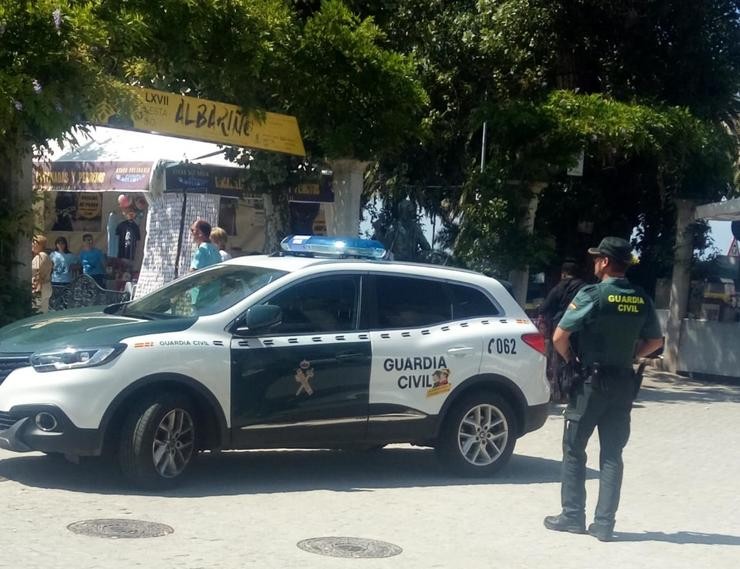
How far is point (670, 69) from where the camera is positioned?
61.1 ft

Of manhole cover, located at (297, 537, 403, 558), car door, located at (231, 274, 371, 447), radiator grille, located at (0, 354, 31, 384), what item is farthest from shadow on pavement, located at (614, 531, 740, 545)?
radiator grille, located at (0, 354, 31, 384)

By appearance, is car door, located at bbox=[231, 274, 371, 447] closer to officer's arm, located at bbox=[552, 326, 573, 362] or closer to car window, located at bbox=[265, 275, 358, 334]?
car window, located at bbox=[265, 275, 358, 334]

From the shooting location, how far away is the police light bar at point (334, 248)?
33.2ft

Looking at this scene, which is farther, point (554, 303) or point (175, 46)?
point (554, 303)

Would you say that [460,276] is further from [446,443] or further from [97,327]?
[97,327]

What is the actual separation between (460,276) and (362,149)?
4.77 m

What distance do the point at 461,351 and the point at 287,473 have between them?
1.70 metres

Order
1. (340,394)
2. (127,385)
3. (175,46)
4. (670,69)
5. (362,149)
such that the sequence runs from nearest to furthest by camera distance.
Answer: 1. (127,385)
2. (340,394)
3. (175,46)
4. (362,149)
5. (670,69)

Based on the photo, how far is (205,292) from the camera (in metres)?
9.55

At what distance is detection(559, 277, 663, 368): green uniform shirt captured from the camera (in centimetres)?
802

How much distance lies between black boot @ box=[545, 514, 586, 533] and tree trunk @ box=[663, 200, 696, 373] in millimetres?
11511

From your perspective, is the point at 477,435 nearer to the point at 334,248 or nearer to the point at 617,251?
the point at 334,248

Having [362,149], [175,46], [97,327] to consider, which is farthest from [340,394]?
[362,149]

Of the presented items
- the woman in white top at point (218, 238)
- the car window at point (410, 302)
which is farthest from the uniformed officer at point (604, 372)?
the woman in white top at point (218, 238)
